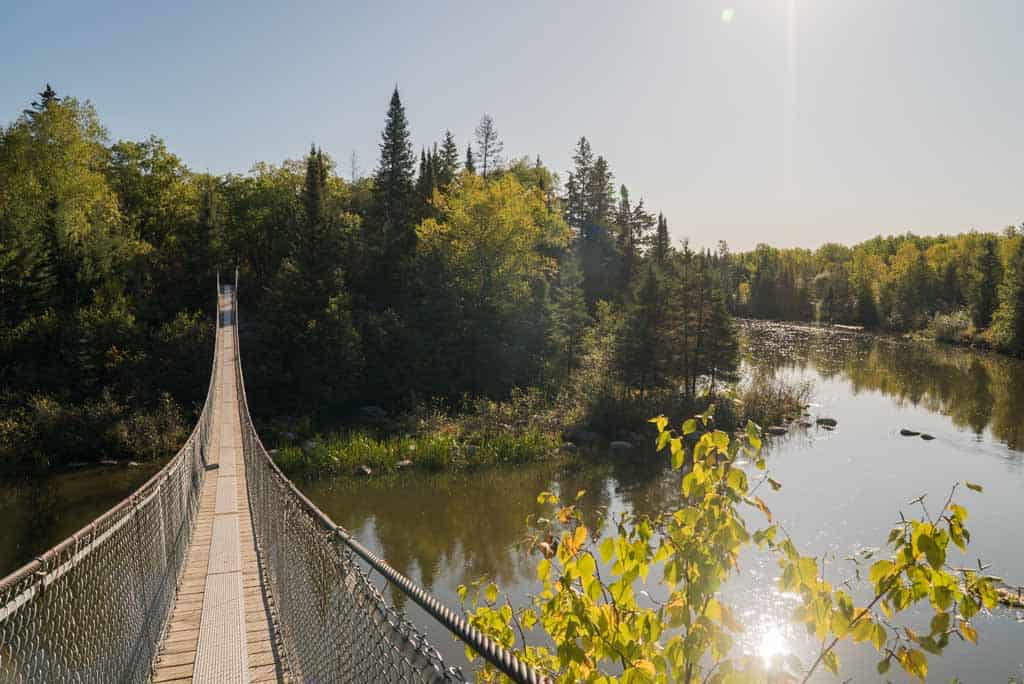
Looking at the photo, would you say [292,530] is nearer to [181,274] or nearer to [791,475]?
[791,475]

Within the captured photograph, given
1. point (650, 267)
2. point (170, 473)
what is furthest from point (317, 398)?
point (170, 473)

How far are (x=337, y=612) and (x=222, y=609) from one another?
2.12 metres

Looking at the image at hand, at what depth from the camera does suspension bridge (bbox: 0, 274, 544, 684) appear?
284 cm

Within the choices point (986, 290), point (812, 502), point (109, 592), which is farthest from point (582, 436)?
point (986, 290)

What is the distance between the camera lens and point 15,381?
23078mm

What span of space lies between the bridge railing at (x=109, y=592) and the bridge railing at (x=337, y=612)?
2.96ft

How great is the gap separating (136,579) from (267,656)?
1.19m

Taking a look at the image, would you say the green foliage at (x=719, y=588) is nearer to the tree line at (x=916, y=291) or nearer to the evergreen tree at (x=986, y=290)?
the tree line at (x=916, y=291)

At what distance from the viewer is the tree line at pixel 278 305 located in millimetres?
23906

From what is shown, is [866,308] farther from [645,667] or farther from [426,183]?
[645,667]

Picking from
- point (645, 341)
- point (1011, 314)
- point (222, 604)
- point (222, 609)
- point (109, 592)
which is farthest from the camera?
point (1011, 314)

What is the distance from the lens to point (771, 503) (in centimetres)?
1598

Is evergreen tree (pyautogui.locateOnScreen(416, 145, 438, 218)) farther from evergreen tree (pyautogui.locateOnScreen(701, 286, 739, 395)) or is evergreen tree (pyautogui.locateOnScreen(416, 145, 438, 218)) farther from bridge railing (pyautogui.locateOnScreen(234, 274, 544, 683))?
bridge railing (pyautogui.locateOnScreen(234, 274, 544, 683))

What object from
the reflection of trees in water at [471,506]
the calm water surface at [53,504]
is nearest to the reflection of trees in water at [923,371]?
the reflection of trees in water at [471,506]
